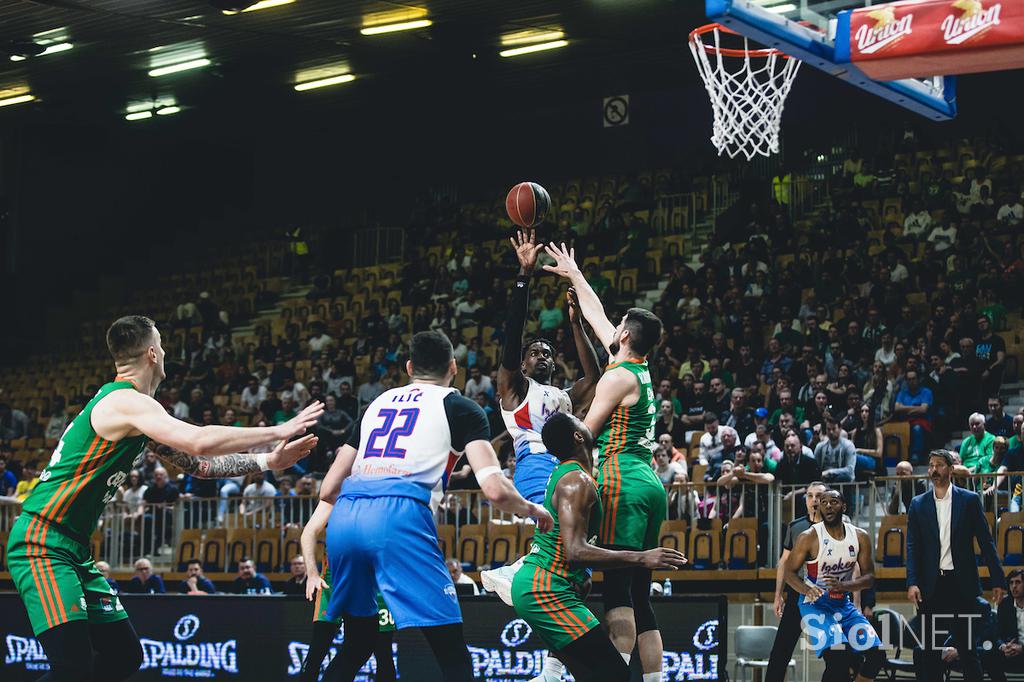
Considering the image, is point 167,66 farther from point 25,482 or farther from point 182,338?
point 25,482

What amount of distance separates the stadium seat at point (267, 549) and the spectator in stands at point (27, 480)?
3938 millimetres

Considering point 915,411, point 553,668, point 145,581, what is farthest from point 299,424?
Answer: point 915,411

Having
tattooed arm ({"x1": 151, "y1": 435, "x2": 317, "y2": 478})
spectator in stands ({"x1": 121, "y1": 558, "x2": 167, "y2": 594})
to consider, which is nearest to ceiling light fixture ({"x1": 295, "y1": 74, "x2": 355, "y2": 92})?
spectator in stands ({"x1": 121, "y1": 558, "x2": 167, "y2": 594})

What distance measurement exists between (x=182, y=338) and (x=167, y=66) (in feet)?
19.7

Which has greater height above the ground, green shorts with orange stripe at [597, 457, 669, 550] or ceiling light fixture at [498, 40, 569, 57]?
ceiling light fixture at [498, 40, 569, 57]

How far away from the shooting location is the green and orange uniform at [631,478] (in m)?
8.49

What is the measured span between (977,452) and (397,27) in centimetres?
1212

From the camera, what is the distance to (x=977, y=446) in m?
16.4

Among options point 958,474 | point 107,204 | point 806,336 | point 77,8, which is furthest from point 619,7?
point 107,204

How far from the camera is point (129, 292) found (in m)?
32.9

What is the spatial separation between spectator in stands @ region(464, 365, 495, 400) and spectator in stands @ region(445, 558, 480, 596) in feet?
15.6

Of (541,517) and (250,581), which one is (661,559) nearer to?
(541,517)

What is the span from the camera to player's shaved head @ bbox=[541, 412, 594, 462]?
7.55m

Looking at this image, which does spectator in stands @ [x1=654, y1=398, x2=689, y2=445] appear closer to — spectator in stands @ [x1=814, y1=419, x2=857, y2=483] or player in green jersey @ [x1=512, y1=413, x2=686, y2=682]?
spectator in stands @ [x1=814, y1=419, x2=857, y2=483]
